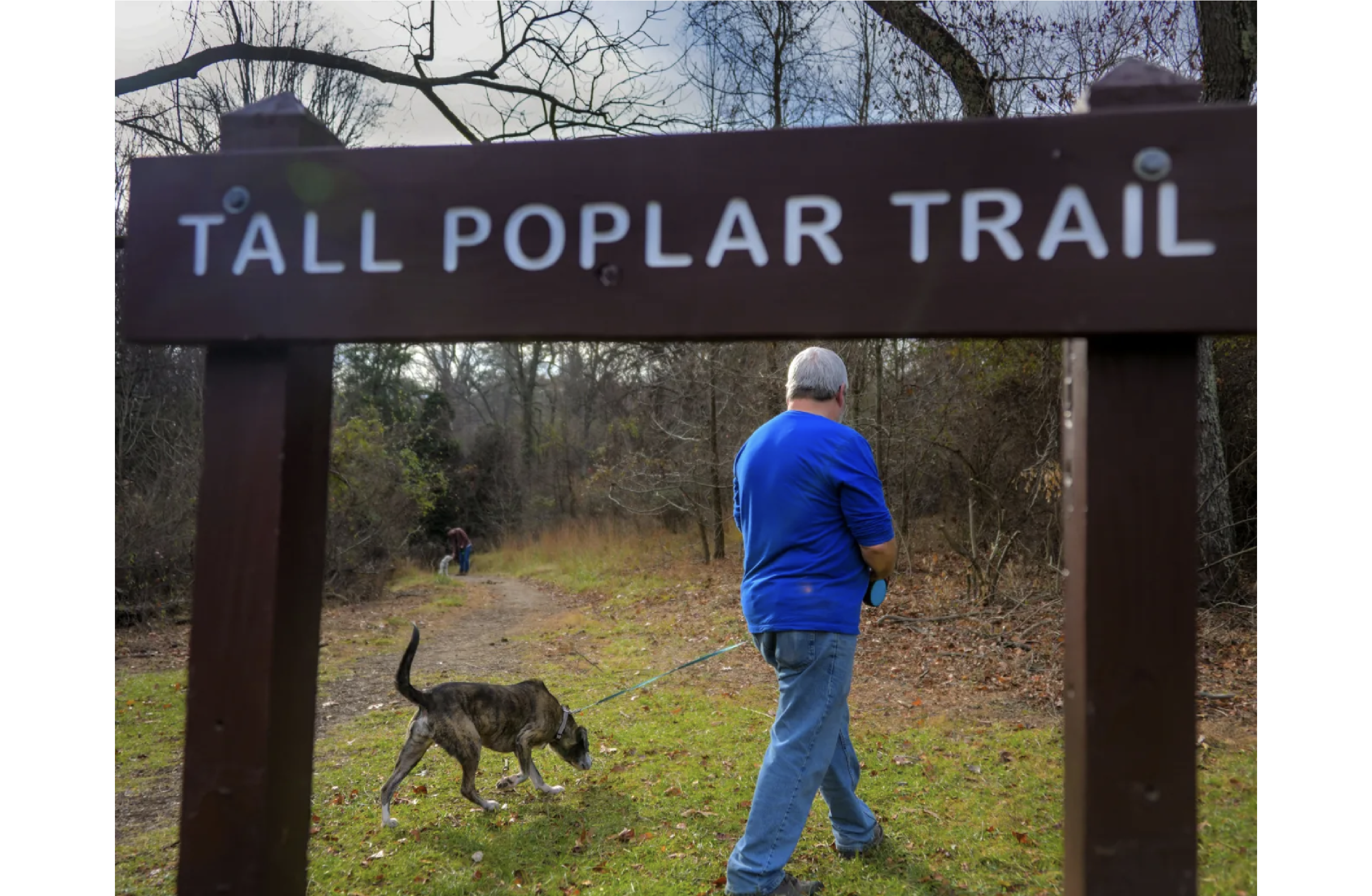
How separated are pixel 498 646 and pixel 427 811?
6.35 m

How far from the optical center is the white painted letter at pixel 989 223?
155 centimetres

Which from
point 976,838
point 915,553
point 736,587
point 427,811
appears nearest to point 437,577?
point 736,587

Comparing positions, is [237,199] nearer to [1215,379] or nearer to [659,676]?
[659,676]

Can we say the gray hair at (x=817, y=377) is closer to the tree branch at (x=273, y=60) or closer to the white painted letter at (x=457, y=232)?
the white painted letter at (x=457, y=232)

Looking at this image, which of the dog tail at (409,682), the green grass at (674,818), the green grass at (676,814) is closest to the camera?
the green grass at (676,814)

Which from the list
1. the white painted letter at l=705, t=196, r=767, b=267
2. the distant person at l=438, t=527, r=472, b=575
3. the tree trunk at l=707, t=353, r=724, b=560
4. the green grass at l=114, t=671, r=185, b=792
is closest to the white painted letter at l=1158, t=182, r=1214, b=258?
the white painted letter at l=705, t=196, r=767, b=267

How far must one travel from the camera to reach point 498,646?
11.1m

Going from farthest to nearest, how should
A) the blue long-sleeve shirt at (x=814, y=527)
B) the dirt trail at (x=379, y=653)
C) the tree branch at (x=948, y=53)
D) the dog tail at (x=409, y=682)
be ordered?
the tree branch at (x=948, y=53) → the dirt trail at (x=379, y=653) → the dog tail at (x=409, y=682) → the blue long-sleeve shirt at (x=814, y=527)

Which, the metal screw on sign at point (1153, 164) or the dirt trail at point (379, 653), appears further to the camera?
the dirt trail at point (379, 653)

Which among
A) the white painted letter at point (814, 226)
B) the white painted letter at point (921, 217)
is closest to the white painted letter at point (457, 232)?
the white painted letter at point (814, 226)

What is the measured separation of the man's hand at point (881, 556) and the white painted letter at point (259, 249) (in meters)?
2.17

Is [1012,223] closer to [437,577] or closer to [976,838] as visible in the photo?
[976,838]

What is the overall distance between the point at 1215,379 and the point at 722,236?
9.15 meters

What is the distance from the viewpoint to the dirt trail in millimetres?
5574
